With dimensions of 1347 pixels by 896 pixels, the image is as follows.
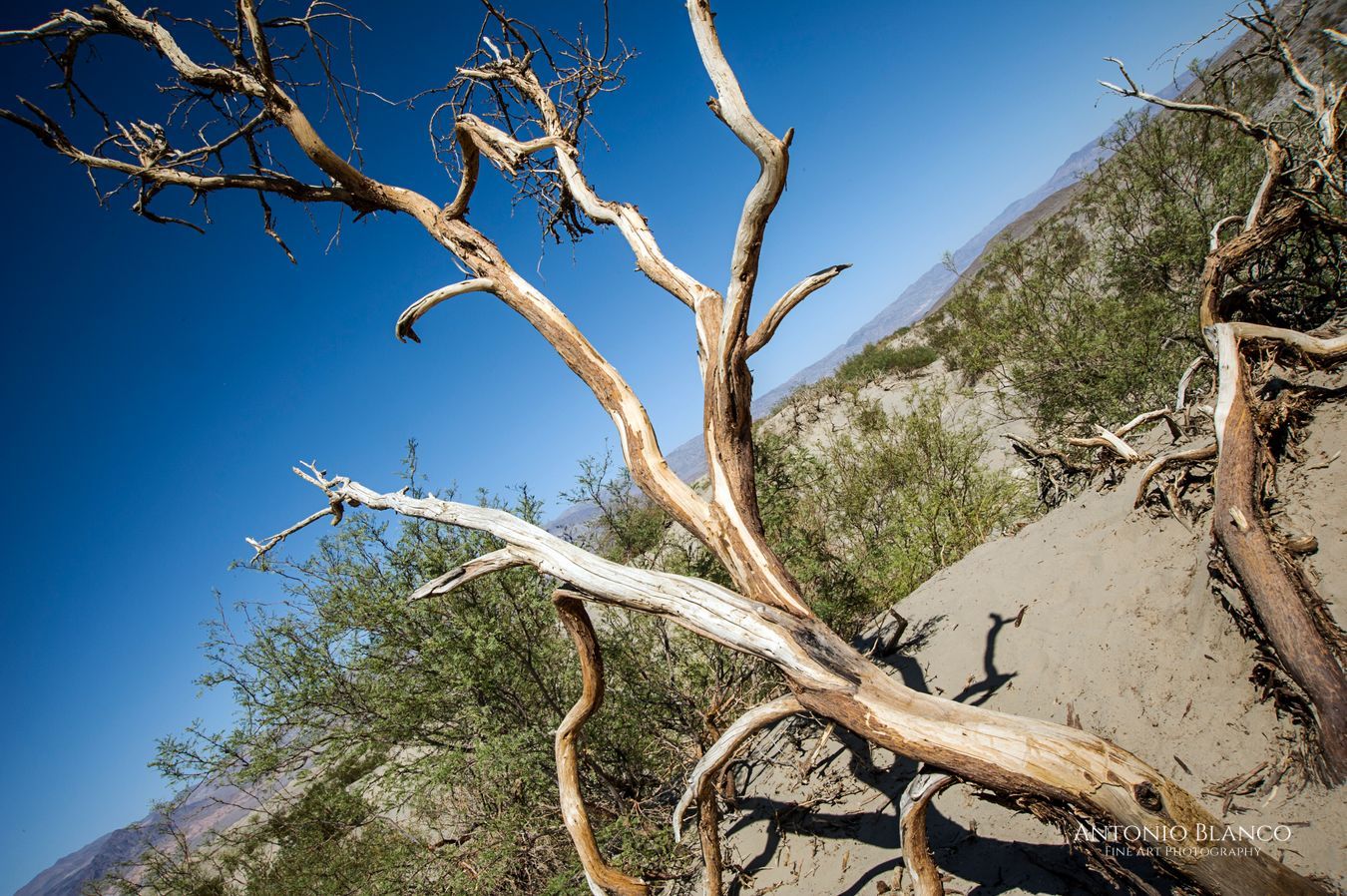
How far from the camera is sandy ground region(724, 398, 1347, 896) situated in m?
2.49

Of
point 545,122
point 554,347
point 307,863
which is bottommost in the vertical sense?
point 307,863

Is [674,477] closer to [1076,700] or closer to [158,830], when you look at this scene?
[1076,700]

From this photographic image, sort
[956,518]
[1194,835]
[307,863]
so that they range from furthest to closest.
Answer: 1. [956,518]
2. [307,863]
3. [1194,835]

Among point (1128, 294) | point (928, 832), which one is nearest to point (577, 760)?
point (928, 832)

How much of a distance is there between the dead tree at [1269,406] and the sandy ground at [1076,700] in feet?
0.86

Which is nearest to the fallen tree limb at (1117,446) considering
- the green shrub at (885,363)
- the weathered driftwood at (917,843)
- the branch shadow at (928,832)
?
the branch shadow at (928,832)

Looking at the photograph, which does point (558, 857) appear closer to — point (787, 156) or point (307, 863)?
point (307, 863)

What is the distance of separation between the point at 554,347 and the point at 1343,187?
18.6 ft

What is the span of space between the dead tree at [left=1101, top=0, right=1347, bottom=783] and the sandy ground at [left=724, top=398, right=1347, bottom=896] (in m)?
0.26

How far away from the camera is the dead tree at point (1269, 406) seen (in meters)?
2.29

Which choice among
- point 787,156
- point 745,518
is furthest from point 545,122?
point 745,518

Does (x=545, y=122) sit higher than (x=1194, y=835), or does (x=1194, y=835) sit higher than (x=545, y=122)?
(x=545, y=122)

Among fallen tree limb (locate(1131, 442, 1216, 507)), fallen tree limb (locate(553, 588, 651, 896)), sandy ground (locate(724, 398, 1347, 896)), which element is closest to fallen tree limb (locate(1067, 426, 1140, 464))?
sandy ground (locate(724, 398, 1347, 896))

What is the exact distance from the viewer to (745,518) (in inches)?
106
